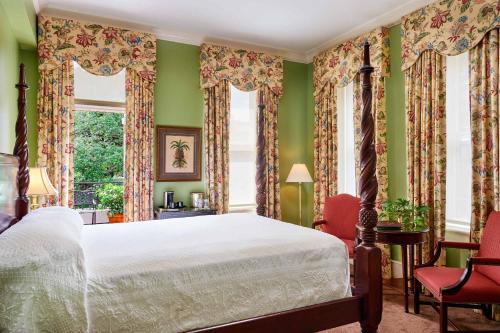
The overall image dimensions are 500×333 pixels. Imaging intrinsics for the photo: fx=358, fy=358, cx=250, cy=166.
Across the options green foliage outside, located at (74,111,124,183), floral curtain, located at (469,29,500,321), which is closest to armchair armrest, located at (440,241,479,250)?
floral curtain, located at (469,29,500,321)

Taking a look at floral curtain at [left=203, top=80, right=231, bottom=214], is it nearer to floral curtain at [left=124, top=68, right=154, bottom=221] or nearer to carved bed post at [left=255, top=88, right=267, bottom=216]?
floral curtain at [left=124, top=68, right=154, bottom=221]

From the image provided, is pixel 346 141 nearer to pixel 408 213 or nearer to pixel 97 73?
pixel 408 213

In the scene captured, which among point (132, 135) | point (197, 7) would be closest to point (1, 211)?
point (132, 135)

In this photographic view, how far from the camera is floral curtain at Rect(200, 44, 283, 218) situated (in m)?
4.95

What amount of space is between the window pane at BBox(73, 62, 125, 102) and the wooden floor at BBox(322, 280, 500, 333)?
3.71 meters

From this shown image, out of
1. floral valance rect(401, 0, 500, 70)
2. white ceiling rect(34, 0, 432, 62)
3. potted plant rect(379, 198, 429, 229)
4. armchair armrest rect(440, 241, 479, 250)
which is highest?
white ceiling rect(34, 0, 432, 62)

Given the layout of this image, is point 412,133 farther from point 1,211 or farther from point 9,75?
point 9,75

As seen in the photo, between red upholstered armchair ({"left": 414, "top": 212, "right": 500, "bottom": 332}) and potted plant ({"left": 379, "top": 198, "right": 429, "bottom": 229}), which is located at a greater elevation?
potted plant ({"left": 379, "top": 198, "right": 429, "bottom": 229})

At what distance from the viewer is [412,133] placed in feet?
13.0

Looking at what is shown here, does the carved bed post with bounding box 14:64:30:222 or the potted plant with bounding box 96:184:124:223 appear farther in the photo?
the potted plant with bounding box 96:184:124:223

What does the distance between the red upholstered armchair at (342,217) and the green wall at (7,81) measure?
3.40 metres

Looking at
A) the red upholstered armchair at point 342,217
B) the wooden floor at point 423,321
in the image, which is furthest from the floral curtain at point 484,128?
the red upholstered armchair at point 342,217

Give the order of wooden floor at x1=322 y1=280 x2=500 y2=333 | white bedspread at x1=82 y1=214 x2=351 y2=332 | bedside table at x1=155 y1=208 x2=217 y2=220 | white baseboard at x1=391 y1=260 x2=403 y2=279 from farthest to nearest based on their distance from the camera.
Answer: bedside table at x1=155 y1=208 x2=217 y2=220 → white baseboard at x1=391 y1=260 x2=403 y2=279 → wooden floor at x1=322 y1=280 x2=500 y2=333 → white bedspread at x1=82 y1=214 x2=351 y2=332

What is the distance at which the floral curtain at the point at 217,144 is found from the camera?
495 cm
